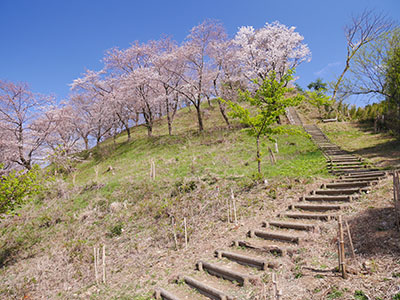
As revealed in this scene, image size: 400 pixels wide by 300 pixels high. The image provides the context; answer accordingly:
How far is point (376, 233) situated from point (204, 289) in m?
4.65

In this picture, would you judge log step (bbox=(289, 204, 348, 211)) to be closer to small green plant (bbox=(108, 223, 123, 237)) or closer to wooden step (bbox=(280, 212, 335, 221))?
wooden step (bbox=(280, 212, 335, 221))

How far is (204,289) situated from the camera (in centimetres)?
655

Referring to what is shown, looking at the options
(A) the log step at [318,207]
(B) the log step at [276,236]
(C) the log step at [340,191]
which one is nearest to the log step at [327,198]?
(C) the log step at [340,191]

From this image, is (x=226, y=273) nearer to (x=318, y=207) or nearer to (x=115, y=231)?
(x=318, y=207)

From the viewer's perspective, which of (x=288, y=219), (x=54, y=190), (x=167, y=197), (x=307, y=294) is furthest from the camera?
(x=54, y=190)

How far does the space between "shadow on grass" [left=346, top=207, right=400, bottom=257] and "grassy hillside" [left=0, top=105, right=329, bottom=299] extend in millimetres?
3382

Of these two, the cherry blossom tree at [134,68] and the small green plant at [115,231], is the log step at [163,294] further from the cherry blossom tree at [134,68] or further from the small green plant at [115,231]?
the cherry blossom tree at [134,68]

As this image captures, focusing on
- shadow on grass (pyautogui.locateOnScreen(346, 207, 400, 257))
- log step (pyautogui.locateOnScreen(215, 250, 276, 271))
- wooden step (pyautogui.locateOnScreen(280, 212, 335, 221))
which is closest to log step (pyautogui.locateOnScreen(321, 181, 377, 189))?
shadow on grass (pyautogui.locateOnScreen(346, 207, 400, 257))

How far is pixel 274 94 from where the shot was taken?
12.7 m

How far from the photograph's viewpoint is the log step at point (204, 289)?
19.7 ft

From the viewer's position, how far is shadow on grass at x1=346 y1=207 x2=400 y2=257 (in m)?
5.65

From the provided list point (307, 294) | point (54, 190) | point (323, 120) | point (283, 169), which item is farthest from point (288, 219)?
point (323, 120)

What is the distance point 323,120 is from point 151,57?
71.0ft

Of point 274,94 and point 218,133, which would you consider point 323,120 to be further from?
point 274,94
